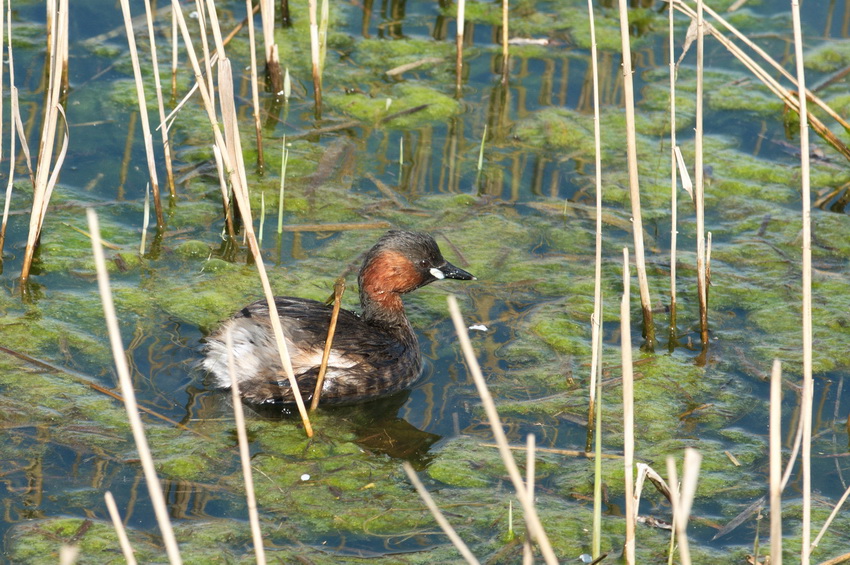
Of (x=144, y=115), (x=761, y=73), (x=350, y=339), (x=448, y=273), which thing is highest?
(x=761, y=73)

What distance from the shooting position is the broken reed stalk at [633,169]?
409cm

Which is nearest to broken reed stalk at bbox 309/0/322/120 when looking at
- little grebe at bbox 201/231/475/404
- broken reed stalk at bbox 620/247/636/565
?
little grebe at bbox 201/231/475/404

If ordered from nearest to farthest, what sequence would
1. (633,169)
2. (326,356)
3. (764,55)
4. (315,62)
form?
(633,169), (326,356), (764,55), (315,62)

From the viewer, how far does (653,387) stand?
17.1 feet

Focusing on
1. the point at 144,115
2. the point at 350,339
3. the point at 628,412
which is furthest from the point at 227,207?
the point at 628,412

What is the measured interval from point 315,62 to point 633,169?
3.30 metres

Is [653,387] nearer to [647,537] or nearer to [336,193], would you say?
[647,537]

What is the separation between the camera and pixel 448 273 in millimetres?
5543

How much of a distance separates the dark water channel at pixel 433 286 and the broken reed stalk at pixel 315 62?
0.13m

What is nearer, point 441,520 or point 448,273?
Result: point 441,520

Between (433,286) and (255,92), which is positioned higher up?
(255,92)

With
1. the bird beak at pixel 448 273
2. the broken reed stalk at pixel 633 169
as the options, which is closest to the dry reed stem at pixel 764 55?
the broken reed stalk at pixel 633 169

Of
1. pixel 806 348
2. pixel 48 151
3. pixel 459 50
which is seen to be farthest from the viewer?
pixel 459 50

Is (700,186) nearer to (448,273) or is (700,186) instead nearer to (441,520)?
(448,273)
